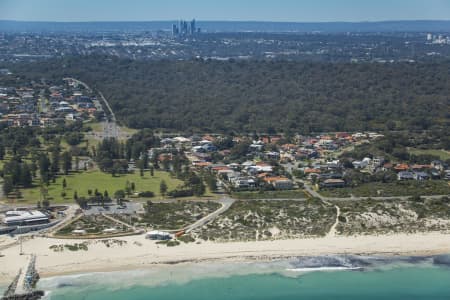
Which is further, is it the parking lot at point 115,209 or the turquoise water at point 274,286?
the parking lot at point 115,209

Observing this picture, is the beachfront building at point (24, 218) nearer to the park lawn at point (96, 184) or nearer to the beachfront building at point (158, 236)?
the park lawn at point (96, 184)

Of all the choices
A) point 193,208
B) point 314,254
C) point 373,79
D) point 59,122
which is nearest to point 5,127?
point 59,122

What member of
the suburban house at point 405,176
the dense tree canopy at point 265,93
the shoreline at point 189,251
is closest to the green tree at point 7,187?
the shoreline at point 189,251

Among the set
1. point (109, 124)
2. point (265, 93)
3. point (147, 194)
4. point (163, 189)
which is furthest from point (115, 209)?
point (265, 93)

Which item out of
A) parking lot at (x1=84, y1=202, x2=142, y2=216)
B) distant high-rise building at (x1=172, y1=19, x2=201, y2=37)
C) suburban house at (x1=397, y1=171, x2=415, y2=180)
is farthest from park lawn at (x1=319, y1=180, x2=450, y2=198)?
distant high-rise building at (x1=172, y1=19, x2=201, y2=37)

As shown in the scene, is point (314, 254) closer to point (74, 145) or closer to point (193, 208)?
→ point (193, 208)

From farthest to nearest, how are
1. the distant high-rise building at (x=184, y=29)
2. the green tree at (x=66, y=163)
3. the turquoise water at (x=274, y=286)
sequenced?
the distant high-rise building at (x=184, y=29)
the green tree at (x=66, y=163)
the turquoise water at (x=274, y=286)
